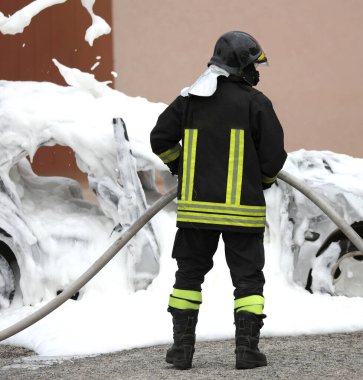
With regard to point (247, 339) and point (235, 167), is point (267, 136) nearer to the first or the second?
point (235, 167)

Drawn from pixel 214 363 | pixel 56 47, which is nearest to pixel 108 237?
pixel 214 363

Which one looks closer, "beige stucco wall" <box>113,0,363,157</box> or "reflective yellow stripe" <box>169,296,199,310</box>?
"reflective yellow stripe" <box>169,296,199,310</box>

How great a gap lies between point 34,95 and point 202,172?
1.85 metres

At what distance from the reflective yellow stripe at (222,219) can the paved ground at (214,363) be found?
473 mm

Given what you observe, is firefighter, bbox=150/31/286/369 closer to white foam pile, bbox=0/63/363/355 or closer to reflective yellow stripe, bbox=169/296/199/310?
reflective yellow stripe, bbox=169/296/199/310

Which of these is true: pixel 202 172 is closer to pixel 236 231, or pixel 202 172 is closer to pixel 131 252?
pixel 236 231

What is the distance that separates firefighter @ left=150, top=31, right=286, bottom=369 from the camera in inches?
148

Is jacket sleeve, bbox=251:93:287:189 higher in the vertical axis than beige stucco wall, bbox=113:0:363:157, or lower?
lower

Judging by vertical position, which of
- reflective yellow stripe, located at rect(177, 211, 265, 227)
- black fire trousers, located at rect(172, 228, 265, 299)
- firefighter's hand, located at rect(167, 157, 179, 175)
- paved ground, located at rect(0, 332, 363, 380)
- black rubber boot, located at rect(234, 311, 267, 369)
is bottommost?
paved ground, located at rect(0, 332, 363, 380)

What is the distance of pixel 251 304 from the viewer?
374 cm

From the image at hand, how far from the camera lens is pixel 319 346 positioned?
4.23 meters

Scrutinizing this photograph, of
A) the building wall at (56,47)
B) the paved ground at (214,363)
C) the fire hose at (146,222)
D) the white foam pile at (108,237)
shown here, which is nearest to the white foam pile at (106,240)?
the white foam pile at (108,237)

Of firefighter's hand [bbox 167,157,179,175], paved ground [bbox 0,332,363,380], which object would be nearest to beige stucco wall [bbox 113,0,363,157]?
paved ground [bbox 0,332,363,380]

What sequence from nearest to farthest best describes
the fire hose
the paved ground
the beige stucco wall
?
the paved ground
the fire hose
the beige stucco wall
